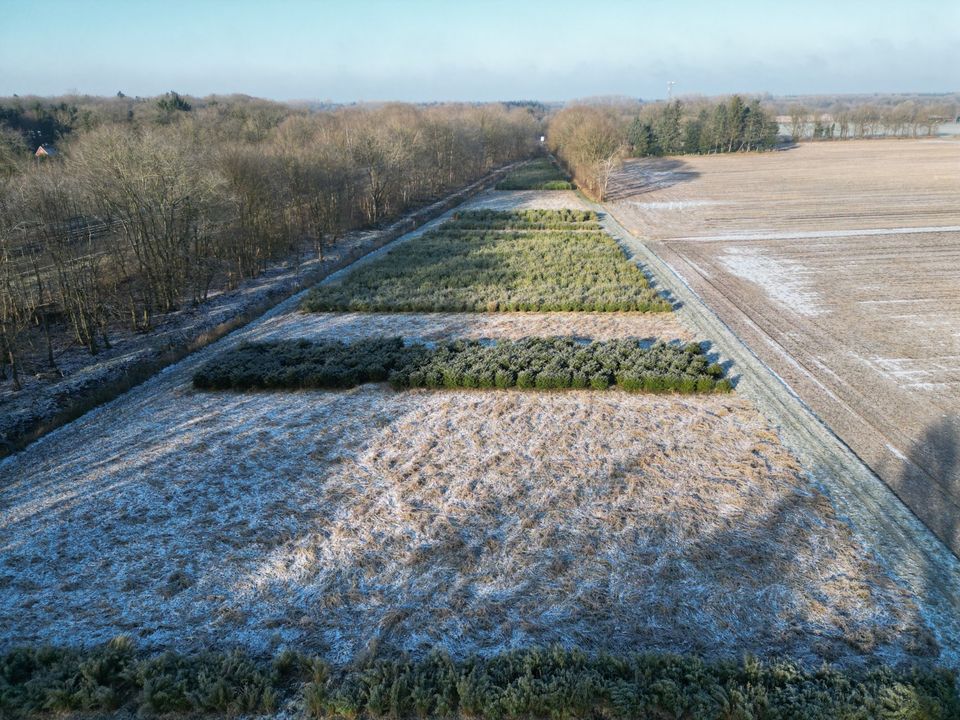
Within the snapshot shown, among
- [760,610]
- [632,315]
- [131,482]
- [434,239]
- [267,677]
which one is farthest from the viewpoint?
[434,239]

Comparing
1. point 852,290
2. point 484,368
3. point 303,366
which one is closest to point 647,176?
point 852,290

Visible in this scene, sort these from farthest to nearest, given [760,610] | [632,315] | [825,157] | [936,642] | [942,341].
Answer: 1. [825,157]
2. [632,315]
3. [942,341]
4. [760,610]
5. [936,642]

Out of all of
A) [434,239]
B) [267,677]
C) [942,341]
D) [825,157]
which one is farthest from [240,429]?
[825,157]

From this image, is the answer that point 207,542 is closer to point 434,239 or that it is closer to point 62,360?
point 62,360

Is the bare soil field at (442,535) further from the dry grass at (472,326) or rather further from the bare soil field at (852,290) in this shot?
the dry grass at (472,326)

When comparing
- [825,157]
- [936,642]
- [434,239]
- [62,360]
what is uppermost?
[825,157]

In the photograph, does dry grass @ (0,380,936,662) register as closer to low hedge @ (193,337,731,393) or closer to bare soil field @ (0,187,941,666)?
bare soil field @ (0,187,941,666)

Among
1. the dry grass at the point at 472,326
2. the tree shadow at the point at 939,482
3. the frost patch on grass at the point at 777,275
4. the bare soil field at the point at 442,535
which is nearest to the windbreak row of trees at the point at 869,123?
the frost patch on grass at the point at 777,275

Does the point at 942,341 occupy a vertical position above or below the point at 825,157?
below
